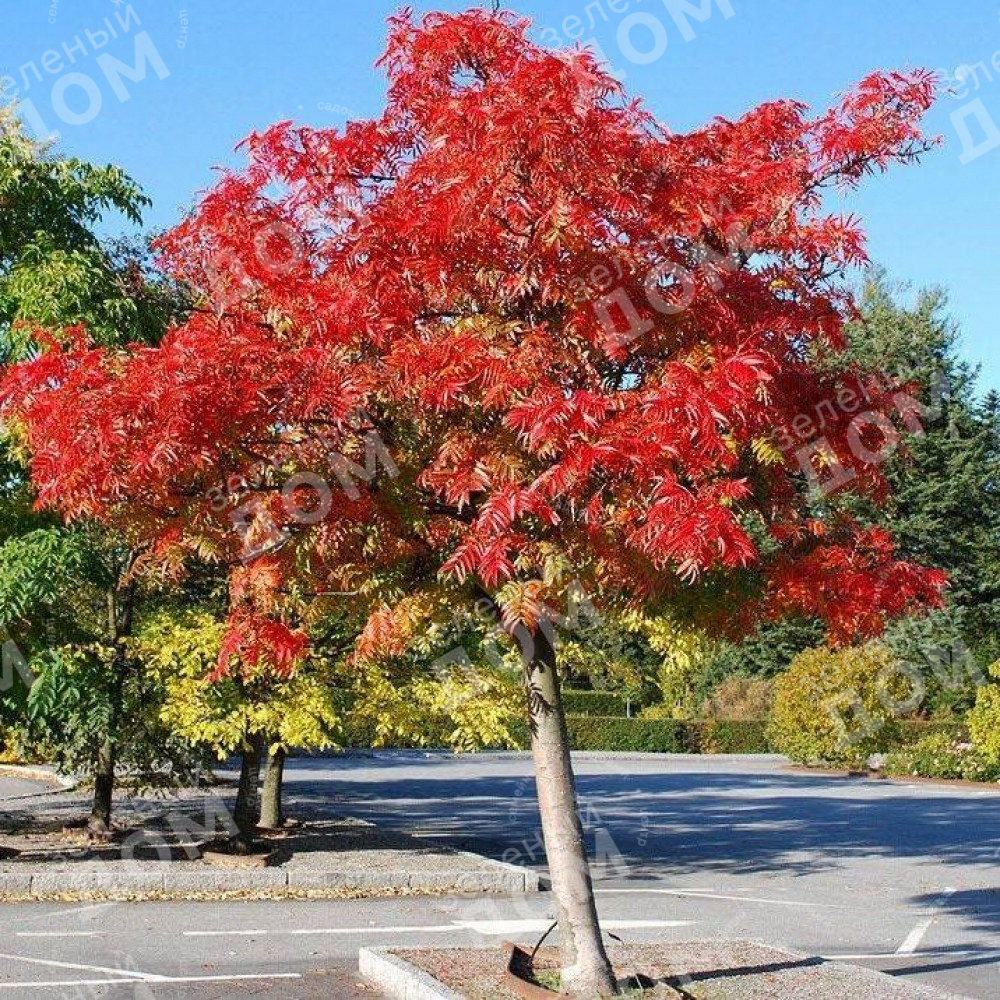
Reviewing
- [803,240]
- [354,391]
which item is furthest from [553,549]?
[803,240]

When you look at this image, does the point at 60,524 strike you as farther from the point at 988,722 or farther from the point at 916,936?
the point at 988,722

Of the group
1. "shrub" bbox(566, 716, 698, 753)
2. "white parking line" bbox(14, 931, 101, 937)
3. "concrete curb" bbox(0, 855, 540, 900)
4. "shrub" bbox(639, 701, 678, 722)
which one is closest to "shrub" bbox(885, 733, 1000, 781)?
"shrub" bbox(566, 716, 698, 753)

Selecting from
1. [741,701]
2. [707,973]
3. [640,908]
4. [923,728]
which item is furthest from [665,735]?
[707,973]

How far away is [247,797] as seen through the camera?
14.0 m

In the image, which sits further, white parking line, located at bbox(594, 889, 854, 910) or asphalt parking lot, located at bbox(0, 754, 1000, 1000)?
A: white parking line, located at bbox(594, 889, 854, 910)

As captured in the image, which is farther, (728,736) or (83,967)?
(728,736)

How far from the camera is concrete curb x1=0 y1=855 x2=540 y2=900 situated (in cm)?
1163

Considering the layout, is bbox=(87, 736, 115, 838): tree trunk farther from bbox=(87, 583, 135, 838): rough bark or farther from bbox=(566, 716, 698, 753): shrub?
bbox=(566, 716, 698, 753): shrub

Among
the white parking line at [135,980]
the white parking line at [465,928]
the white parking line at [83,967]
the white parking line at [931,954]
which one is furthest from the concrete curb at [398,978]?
the white parking line at [931,954]

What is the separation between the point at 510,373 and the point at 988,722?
83.6ft

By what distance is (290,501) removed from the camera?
7.32m

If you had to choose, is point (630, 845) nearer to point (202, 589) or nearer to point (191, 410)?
point (202, 589)

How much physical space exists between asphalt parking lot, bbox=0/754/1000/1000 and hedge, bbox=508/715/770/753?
1829cm

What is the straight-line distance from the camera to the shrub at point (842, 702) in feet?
110
